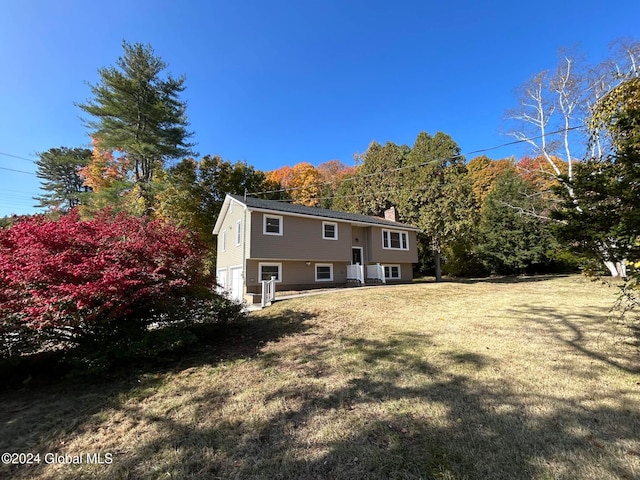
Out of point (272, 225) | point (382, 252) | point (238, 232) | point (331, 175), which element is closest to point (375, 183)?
point (331, 175)

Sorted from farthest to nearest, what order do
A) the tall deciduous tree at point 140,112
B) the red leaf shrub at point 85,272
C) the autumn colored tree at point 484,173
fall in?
the autumn colored tree at point 484,173, the tall deciduous tree at point 140,112, the red leaf shrub at point 85,272

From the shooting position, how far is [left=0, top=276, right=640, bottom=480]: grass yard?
278cm

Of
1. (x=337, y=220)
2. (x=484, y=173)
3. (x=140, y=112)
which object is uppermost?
(x=140, y=112)

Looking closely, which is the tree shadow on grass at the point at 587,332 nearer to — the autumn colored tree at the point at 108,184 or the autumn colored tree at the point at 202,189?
the autumn colored tree at the point at 202,189

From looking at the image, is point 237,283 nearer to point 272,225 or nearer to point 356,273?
point 272,225

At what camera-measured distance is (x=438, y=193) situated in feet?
75.6

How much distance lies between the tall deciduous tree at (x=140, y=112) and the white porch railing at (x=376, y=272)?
18393 mm

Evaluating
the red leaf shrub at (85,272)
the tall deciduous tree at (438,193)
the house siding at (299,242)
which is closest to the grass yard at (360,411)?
the red leaf shrub at (85,272)

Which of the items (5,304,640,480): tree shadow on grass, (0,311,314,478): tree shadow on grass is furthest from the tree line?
(5,304,640,480): tree shadow on grass

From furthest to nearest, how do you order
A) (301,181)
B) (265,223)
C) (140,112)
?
1. (301,181)
2. (140,112)
3. (265,223)

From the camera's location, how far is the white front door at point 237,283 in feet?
52.5

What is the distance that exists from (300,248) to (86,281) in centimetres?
1209

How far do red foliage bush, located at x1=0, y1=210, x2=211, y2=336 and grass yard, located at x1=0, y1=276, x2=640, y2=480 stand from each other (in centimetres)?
134

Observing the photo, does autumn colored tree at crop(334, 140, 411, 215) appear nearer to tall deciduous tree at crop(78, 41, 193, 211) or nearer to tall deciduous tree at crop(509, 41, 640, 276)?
tall deciduous tree at crop(509, 41, 640, 276)
